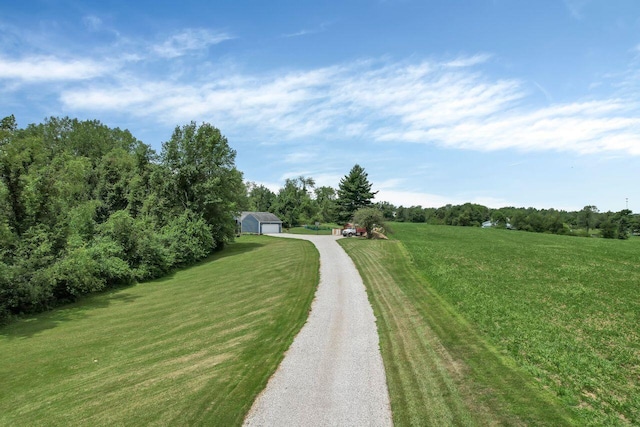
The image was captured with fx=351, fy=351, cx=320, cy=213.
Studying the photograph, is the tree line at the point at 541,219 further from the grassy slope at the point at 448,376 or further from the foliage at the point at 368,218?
the grassy slope at the point at 448,376

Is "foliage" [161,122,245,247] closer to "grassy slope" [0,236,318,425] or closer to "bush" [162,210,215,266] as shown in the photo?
"bush" [162,210,215,266]

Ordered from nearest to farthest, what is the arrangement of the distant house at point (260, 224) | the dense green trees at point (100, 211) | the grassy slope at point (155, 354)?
1. the grassy slope at point (155, 354)
2. the dense green trees at point (100, 211)
3. the distant house at point (260, 224)

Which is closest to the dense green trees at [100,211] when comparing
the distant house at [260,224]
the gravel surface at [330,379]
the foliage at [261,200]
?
the gravel surface at [330,379]

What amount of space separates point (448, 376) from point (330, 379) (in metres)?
3.02

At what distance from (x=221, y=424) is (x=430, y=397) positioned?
462cm

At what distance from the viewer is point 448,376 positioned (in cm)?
897

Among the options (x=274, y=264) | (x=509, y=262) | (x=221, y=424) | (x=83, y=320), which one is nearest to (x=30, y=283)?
(x=83, y=320)

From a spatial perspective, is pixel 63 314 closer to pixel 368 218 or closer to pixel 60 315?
pixel 60 315

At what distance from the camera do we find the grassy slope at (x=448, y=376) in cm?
722

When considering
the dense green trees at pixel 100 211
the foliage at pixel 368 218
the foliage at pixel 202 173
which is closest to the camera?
the dense green trees at pixel 100 211

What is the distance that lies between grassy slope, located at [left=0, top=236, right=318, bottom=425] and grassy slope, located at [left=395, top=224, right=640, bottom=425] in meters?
6.92

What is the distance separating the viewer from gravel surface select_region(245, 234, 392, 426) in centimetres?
737

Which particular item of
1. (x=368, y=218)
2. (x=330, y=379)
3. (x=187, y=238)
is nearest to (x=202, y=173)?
(x=187, y=238)

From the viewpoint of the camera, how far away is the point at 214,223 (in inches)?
1585
